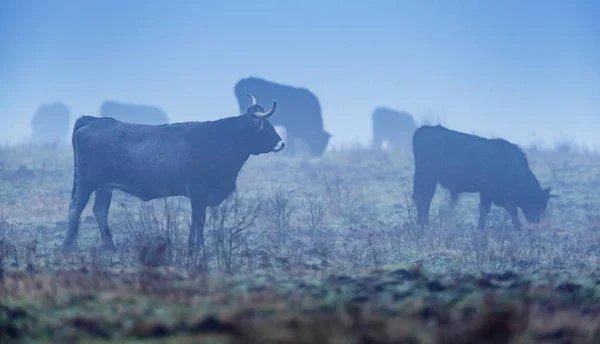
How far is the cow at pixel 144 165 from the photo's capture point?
13.1 m

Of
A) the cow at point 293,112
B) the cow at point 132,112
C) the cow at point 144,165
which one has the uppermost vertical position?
the cow at point 132,112

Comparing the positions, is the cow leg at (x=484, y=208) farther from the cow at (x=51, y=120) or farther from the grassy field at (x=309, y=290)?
the cow at (x=51, y=120)

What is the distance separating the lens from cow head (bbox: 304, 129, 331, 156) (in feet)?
120

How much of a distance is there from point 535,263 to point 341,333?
6.89 metres

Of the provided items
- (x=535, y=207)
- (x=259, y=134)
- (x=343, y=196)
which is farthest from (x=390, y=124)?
(x=259, y=134)

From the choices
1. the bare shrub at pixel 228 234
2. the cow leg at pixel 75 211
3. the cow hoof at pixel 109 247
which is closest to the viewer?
the bare shrub at pixel 228 234

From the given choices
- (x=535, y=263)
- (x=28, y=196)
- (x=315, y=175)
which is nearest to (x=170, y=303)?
(x=535, y=263)

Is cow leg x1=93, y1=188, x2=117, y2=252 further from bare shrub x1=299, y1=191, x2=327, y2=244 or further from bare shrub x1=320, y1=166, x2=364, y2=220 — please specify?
bare shrub x1=320, y1=166, x2=364, y2=220

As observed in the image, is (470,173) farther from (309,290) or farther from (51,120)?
(51,120)

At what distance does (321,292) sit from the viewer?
643cm

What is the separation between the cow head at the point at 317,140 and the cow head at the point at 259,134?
21.8 metres

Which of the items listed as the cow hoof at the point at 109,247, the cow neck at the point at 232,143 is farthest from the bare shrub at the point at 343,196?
the cow hoof at the point at 109,247

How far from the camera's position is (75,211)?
13.0 meters

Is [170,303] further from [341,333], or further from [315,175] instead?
[315,175]
